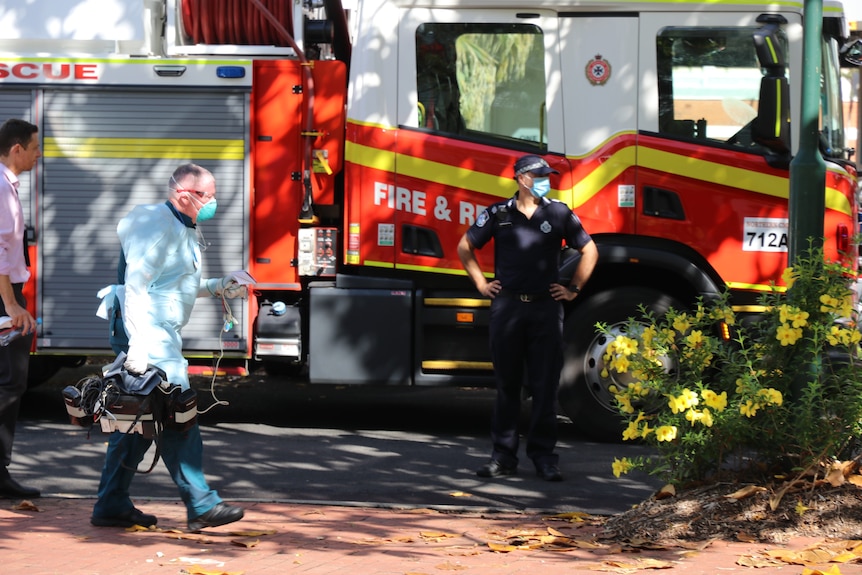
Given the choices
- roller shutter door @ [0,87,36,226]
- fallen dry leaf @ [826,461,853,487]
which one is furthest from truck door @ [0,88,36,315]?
fallen dry leaf @ [826,461,853,487]

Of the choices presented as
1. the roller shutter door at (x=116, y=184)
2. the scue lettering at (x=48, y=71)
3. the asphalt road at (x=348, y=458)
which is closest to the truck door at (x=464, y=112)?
the roller shutter door at (x=116, y=184)

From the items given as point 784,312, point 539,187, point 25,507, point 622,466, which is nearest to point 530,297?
point 539,187

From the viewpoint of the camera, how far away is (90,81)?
9.20 metres

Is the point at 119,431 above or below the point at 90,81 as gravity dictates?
below

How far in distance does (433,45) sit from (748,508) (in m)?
4.31

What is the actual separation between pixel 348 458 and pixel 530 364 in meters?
1.42

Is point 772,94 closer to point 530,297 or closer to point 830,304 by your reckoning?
point 530,297

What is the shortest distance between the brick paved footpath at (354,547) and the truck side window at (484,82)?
315 cm

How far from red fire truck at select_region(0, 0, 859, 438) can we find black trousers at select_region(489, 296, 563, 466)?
3.29 ft

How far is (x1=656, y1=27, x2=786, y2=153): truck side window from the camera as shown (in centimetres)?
873

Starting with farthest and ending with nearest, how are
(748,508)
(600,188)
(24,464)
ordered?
(600,188)
(24,464)
(748,508)

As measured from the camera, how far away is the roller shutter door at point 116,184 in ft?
30.2

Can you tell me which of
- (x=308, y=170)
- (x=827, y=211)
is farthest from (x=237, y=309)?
(x=827, y=211)

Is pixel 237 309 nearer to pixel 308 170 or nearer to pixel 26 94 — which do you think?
pixel 308 170
